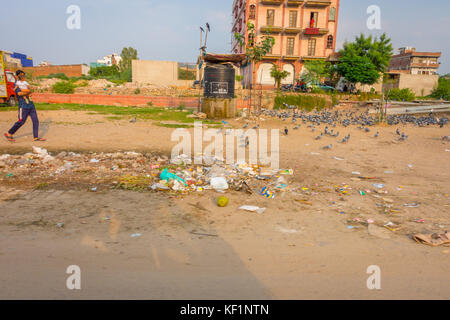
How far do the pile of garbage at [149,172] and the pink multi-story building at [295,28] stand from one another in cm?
2514

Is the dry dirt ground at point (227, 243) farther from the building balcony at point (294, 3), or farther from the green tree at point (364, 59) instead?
the building balcony at point (294, 3)

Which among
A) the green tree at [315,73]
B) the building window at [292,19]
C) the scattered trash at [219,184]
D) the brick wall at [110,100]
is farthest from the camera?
the building window at [292,19]

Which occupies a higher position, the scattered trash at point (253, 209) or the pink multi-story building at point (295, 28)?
the pink multi-story building at point (295, 28)

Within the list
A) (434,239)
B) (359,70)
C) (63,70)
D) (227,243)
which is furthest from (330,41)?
(227,243)

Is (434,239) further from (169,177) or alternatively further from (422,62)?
(422,62)

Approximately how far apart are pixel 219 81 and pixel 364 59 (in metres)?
16.3

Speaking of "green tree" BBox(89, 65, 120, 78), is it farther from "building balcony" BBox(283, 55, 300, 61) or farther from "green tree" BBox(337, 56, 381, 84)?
"green tree" BBox(337, 56, 381, 84)

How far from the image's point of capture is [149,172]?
5.03 meters

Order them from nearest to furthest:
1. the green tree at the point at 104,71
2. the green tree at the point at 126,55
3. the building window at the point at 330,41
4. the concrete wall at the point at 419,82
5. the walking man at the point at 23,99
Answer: the walking man at the point at 23,99 → the concrete wall at the point at 419,82 → the building window at the point at 330,41 → the green tree at the point at 104,71 → the green tree at the point at 126,55

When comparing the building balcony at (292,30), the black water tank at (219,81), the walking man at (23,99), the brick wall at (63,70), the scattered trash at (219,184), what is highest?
the building balcony at (292,30)

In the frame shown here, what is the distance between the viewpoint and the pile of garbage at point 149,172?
4.37 m

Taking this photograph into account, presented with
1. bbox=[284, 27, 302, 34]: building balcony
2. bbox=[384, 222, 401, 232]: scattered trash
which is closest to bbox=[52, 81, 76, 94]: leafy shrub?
bbox=[384, 222, 401, 232]: scattered trash

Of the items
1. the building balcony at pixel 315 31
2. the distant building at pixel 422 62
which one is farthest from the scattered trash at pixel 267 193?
the distant building at pixel 422 62

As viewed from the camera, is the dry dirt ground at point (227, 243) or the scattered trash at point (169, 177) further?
the scattered trash at point (169, 177)
